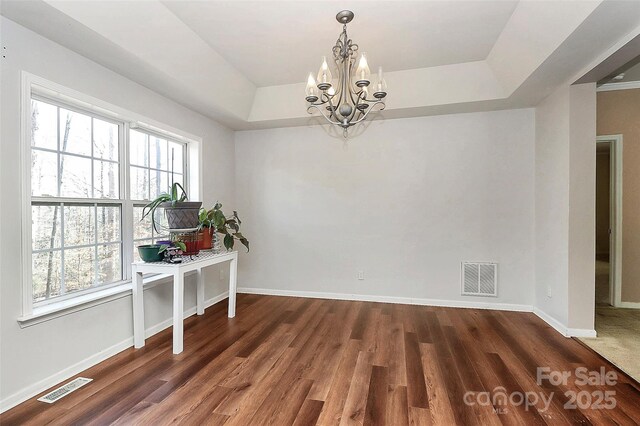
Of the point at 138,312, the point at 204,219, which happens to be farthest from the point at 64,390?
the point at 204,219

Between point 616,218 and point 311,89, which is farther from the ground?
point 311,89

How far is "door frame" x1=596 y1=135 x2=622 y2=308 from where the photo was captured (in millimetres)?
3594

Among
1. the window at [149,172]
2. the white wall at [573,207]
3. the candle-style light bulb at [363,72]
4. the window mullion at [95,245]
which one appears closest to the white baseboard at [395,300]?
the white wall at [573,207]

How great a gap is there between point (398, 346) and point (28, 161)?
3.17 metres

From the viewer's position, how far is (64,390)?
2.00m

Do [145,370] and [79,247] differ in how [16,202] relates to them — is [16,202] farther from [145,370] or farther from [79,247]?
[145,370]

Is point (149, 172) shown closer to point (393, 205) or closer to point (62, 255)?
point (62, 255)

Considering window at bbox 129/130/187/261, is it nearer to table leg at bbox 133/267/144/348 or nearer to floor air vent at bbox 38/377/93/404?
table leg at bbox 133/267/144/348

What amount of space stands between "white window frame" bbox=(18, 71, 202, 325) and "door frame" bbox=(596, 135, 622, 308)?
5212mm

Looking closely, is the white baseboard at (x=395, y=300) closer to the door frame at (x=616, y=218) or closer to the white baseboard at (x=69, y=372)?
the door frame at (x=616, y=218)

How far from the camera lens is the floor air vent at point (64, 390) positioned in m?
1.90

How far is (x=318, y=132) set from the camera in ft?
13.6

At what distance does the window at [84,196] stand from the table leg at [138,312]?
23 cm

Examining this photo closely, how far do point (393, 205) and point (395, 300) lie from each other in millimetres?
→ 1282
